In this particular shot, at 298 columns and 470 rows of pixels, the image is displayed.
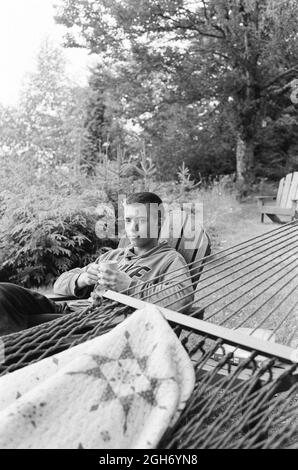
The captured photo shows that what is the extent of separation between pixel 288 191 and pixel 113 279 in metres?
6.17

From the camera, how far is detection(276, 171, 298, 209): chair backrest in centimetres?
726

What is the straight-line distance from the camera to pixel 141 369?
40.5 inches

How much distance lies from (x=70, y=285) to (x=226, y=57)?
8.87m

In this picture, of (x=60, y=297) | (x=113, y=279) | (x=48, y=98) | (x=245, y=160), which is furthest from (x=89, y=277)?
(x=48, y=98)

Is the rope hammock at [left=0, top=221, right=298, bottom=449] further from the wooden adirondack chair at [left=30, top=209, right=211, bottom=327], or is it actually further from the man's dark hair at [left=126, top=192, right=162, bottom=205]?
the wooden adirondack chair at [left=30, top=209, right=211, bottom=327]

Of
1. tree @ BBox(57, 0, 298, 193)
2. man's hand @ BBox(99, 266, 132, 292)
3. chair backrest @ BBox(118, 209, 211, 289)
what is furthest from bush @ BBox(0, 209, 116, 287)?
tree @ BBox(57, 0, 298, 193)

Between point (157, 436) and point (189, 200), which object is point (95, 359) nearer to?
point (157, 436)

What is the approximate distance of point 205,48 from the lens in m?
9.95

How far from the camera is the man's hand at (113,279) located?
1.75 metres

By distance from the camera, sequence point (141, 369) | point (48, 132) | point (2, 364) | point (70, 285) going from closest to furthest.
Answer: point (141, 369) → point (2, 364) → point (70, 285) → point (48, 132)

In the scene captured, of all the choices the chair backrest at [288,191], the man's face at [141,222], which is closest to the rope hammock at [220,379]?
the man's face at [141,222]

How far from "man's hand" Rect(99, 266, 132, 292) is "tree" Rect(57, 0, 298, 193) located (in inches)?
316

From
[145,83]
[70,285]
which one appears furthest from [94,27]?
[70,285]

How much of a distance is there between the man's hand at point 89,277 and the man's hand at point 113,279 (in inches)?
2.1
